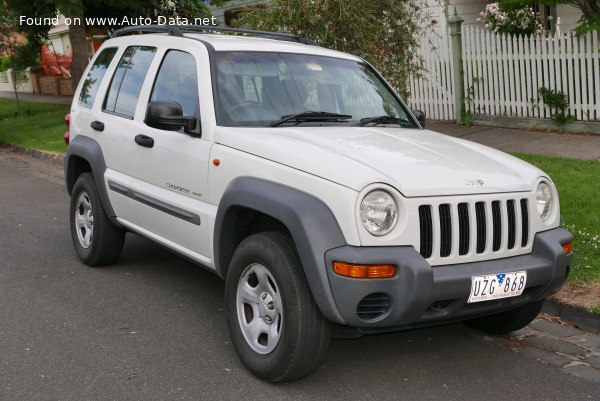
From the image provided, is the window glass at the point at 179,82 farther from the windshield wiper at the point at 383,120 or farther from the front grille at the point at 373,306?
the front grille at the point at 373,306

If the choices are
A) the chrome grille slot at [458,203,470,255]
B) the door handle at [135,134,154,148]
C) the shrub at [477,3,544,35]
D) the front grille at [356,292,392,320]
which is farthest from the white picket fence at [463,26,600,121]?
the front grille at [356,292,392,320]

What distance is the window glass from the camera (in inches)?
221

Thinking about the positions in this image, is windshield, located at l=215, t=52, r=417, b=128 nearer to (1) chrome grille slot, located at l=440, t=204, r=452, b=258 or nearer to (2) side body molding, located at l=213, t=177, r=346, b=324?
(2) side body molding, located at l=213, t=177, r=346, b=324

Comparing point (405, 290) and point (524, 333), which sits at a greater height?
point (405, 290)

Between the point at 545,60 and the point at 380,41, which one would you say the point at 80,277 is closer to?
the point at 380,41

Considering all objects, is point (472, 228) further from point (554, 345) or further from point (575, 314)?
point (575, 314)

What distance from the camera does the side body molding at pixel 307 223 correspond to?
13.8 feet

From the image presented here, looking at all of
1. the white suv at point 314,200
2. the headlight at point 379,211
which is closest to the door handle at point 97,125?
the white suv at point 314,200

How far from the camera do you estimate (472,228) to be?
14.6 feet

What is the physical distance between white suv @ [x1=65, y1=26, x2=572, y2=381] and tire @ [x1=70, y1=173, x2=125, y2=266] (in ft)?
1.35

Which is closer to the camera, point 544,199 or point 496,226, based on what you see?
point 496,226

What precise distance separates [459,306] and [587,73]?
30.1 feet

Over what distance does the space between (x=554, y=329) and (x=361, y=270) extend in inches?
83.2

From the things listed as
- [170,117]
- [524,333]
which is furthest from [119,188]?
[524,333]
